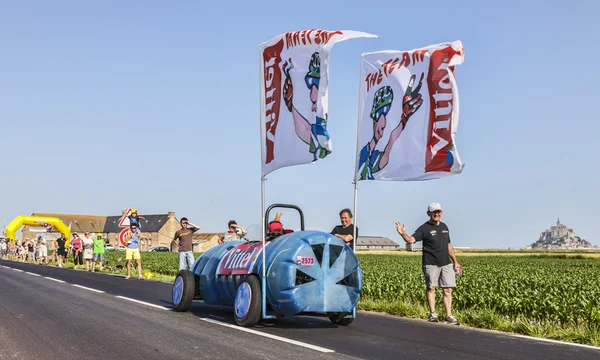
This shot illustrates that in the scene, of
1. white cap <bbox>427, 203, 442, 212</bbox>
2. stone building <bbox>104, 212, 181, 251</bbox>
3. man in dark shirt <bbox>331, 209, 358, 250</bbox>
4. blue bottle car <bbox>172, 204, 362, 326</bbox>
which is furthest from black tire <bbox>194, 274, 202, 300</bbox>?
stone building <bbox>104, 212, 181, 251</bbox>

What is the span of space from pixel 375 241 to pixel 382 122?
17609 cm

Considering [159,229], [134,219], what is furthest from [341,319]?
[159,229]

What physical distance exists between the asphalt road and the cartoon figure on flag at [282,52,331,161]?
2.54 m

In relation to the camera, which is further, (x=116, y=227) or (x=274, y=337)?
(x=116, y=227)

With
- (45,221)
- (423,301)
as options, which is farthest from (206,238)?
(423,301)

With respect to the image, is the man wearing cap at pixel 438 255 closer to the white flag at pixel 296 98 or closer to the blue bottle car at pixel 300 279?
the blue bottle car at pixel 300 279

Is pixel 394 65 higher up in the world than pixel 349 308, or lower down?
higher up

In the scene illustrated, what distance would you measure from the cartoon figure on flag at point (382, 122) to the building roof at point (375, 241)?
168263 mm

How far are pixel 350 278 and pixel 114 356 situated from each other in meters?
3.80

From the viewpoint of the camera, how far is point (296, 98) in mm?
9711

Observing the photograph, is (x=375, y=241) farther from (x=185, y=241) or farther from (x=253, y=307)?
(x=253, y=307)

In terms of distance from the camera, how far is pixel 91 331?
824cm

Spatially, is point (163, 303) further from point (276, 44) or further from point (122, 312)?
point (276, 44)

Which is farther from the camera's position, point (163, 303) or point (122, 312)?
point (163, 303)
